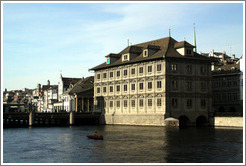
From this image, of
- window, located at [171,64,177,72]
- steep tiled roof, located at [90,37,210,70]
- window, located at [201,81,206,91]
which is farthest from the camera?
window, located at [201,81,206,91]

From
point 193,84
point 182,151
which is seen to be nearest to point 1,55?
point 182,151

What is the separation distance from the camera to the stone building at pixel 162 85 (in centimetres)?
8625

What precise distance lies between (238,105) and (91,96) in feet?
141

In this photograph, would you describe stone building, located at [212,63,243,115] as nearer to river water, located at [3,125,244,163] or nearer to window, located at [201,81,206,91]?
window, located at [201,81,206,91]

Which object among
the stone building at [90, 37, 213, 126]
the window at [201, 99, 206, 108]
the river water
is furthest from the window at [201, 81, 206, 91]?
the river water

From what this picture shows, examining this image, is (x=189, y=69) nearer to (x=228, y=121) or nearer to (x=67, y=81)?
(x=228, y=121)

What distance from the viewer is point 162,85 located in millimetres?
86000

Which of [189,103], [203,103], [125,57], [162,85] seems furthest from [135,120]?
[203,103]

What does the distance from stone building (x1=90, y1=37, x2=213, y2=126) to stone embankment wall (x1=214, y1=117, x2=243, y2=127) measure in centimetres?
305

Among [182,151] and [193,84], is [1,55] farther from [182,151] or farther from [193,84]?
[193,84]

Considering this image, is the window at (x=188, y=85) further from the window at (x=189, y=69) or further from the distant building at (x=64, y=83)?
the distant building at (x=64, y=83)

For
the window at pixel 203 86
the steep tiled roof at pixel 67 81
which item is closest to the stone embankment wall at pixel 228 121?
the window at pixel 203 86

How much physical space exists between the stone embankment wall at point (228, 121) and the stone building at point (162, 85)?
3.05 m

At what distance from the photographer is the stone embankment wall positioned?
266 feet
